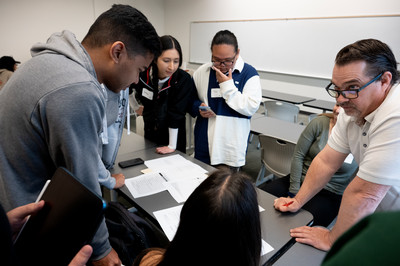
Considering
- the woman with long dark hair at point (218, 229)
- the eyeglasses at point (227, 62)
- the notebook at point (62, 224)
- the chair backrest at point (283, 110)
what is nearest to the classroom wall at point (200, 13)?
the chair backrest at point (283, 110)

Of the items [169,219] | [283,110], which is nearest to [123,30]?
Result: [169,219]

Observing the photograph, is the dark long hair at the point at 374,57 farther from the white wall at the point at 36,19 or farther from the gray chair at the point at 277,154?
the white wall at the point at 36,19

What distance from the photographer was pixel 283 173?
95.8 inches

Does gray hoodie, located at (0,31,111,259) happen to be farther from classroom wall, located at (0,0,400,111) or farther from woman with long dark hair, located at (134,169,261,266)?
classroom wall, located at (0,0,400,111)

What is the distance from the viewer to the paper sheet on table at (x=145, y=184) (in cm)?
142

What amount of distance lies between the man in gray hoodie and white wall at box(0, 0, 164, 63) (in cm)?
643

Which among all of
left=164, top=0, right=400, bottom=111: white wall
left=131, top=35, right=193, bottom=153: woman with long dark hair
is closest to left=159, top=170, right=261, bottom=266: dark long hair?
left=131, top=35, right=193, bottom=153: woman with long dark hair

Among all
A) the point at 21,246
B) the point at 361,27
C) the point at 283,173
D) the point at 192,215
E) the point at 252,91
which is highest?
the point at 361,27

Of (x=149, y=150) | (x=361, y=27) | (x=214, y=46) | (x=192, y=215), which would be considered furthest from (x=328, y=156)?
(x=361, y=27)

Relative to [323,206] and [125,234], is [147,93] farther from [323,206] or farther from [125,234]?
[323,206]

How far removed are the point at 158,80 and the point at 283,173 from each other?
4.77 ft

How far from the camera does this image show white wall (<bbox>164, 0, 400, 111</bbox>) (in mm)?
4637

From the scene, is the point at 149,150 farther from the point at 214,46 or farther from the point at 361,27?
the point at 361,27

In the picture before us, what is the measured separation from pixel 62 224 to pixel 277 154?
80.6 inches
